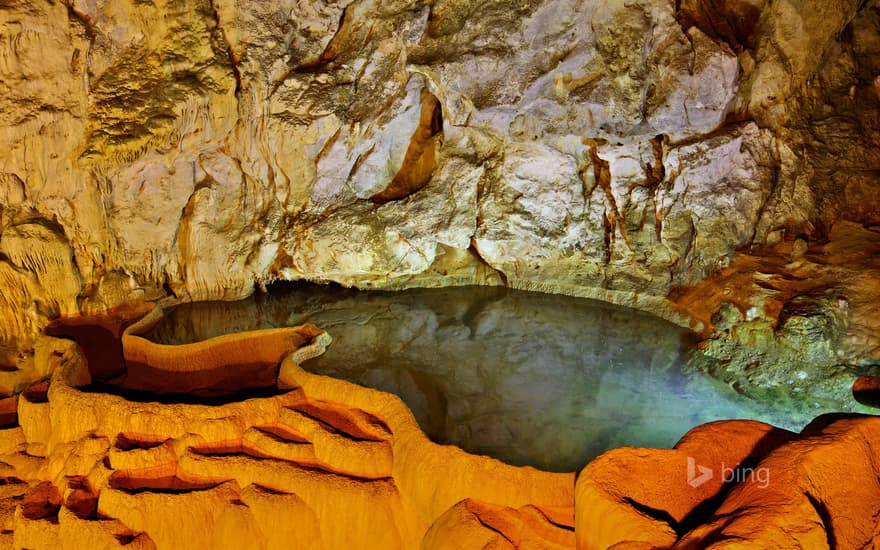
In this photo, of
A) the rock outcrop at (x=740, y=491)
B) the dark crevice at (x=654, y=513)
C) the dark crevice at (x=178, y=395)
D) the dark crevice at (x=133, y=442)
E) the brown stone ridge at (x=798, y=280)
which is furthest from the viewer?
the brown stone ridge at (x=798, y=280)

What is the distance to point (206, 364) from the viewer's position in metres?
6.64

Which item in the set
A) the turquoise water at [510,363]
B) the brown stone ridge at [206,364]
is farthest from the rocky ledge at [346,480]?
the turquoise water at [510,363]

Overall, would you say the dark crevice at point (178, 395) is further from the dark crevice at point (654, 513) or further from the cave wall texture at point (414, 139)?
the dark crevice at point (654, 513)

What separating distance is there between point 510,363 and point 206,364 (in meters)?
3.29

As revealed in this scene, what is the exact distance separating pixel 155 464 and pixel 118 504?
0.42 m

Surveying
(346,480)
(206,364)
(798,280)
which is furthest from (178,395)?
(798,280)

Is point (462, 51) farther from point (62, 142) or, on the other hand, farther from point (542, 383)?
point (62, 142)

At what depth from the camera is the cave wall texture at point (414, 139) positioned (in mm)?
7359

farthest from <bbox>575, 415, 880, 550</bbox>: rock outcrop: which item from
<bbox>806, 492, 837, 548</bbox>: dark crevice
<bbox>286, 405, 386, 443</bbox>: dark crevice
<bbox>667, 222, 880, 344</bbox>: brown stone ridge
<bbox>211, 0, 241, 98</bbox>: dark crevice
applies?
<bbox>211, 0, 241, 98</bbox>: dark crevice

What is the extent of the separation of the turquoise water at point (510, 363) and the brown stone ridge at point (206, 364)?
45 cm

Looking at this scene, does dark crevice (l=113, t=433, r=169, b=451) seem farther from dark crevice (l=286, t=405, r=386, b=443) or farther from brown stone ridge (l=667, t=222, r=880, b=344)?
brown stone ridge (l=667, t=222, r=880, b=344)

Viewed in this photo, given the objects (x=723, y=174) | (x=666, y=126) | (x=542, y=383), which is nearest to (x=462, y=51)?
(x=666, y=126)

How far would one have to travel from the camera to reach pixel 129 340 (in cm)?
679

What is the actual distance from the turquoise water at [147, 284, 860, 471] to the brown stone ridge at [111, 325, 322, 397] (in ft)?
1.49
